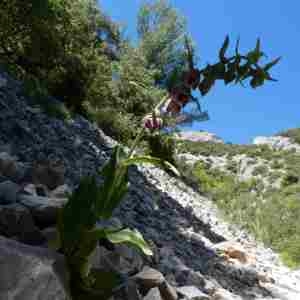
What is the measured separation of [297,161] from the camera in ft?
79.1

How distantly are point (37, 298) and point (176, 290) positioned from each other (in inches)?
52.7

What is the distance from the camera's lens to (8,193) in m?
2.19

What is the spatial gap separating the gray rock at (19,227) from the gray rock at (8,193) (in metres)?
0.24

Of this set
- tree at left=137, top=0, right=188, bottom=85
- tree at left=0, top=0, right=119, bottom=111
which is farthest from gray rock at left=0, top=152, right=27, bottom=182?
tree at left=137, top=0, right=188, bottom=85

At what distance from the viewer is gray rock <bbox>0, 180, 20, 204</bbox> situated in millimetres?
2156

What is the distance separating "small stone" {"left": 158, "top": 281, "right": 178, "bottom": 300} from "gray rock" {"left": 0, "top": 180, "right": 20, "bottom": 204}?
815mm

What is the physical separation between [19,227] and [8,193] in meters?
0.35

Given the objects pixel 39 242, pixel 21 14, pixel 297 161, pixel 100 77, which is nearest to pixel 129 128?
pixel 100 77

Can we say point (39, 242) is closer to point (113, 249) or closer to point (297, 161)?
point (113, 249)

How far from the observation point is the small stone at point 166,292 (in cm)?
238

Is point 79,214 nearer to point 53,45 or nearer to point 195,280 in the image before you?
point 195,280

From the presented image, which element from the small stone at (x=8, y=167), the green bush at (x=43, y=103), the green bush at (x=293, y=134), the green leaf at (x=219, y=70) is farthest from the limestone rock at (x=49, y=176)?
the green bush at (x=293, y=134)

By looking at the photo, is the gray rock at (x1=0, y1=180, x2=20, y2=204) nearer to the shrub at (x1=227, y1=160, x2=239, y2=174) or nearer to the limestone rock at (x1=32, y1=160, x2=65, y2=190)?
the limestone rock at (x1=32, y1=160, x2=65, y2=190)

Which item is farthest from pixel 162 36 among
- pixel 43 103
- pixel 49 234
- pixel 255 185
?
pixel 49 234
